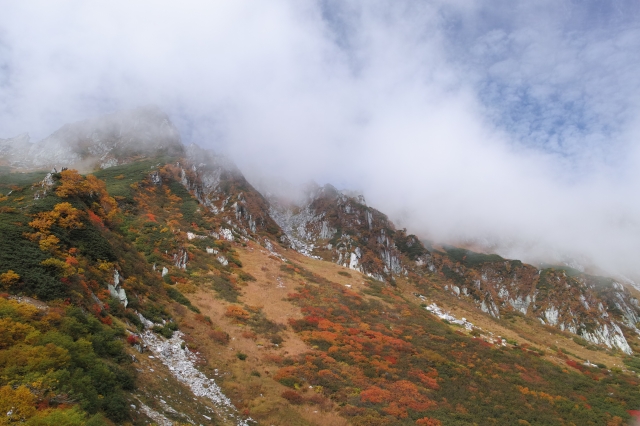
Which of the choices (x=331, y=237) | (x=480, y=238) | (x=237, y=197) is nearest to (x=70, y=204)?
(x=237, y=197)

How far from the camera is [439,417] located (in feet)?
78.9

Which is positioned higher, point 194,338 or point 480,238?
point 480,238

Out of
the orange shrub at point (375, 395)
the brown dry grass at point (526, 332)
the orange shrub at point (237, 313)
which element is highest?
the brown dry grass at point (526, 332)

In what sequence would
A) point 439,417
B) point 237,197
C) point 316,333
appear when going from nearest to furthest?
point 439,417, point 316,333, point 237,197

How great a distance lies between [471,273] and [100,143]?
513 feet

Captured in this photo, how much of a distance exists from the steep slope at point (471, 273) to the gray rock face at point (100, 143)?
188 feet

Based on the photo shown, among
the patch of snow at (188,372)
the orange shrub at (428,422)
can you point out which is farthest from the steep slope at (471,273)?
the patch of snow at (188,372)

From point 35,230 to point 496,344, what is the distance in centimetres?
5775

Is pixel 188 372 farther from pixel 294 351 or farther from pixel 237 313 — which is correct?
pixel 237 313

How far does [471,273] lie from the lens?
123688mm

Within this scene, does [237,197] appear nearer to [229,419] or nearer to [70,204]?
[70,204]

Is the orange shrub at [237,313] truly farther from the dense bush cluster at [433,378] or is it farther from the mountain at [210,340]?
the dense bush cluster at [433,378]

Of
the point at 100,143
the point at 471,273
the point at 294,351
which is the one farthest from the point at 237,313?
the point at 100,143

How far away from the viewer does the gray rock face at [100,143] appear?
387 ft
